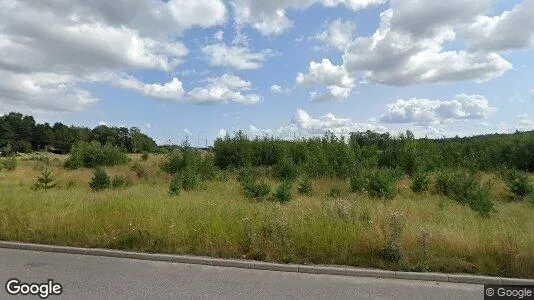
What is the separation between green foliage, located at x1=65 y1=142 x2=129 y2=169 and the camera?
48.2 m

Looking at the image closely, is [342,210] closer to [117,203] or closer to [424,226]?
[424,226]

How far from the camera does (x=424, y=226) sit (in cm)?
771

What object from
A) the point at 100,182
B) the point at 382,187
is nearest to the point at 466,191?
the point at 382,187

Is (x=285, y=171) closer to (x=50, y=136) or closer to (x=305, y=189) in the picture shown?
(x=305, y=189)

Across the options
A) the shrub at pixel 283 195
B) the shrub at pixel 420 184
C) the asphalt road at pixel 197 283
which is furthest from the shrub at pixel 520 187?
the asphalt road at pixel 197 283

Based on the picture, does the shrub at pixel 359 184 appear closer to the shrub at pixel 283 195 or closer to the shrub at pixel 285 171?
the shrub at pixel 283 195

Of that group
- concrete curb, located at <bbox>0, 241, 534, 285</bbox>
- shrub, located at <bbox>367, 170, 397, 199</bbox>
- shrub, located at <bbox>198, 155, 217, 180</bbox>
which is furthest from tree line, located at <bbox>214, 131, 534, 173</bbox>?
concrete curb, located at <bbox>0, 241, 534, 285</bbox>

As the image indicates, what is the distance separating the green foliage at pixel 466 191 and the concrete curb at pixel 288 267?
515cm

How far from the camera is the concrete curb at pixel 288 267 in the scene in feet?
19.1

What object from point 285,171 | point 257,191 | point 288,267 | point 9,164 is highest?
point 285,171

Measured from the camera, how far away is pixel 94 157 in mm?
49656

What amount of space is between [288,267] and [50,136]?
121690 mm

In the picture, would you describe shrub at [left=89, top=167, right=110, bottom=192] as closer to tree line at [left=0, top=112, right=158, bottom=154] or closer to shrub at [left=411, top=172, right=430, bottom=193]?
shrub at [left=411, top=172, right=430, bottom=193]

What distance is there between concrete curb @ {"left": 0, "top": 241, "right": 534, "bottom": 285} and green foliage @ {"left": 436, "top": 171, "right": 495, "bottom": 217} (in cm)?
515
